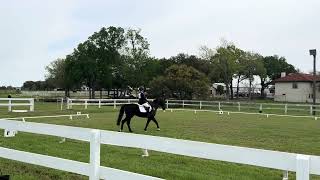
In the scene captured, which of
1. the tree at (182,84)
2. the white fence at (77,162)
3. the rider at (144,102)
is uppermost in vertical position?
the tree at (182,84)

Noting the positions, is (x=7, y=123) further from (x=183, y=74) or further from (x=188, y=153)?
(x=183, y=74)

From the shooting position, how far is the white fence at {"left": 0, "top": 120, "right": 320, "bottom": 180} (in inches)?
175

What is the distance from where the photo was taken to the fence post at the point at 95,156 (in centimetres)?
647

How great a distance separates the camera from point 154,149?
234 inches

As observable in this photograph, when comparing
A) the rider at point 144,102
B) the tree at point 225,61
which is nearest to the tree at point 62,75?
the tree at point 225,61

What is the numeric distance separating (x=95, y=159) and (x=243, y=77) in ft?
325

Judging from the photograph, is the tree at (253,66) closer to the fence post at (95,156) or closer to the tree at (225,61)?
the tree at (225,61)

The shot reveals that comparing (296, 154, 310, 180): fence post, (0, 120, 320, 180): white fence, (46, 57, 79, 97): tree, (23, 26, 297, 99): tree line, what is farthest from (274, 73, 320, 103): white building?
(296, 154, 310, 180): fence post

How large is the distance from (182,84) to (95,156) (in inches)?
2025

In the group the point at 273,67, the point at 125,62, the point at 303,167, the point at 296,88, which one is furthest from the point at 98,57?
the point at 303,167

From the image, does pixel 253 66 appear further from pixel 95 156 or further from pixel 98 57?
pixel 95 156

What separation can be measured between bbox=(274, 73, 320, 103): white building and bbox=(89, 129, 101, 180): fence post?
264 feet

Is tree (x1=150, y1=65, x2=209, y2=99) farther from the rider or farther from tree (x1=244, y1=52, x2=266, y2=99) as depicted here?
tree (x1=244, y1=52, x2=266, y2=99)

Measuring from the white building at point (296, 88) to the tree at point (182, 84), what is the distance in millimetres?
31619
